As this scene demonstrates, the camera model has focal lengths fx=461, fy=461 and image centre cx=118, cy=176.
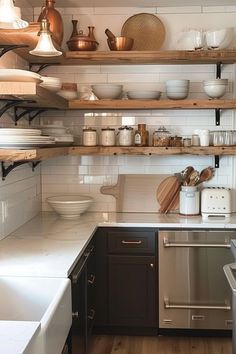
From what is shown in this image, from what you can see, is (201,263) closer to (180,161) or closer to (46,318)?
(180,161)

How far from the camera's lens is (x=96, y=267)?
3229 millimetres

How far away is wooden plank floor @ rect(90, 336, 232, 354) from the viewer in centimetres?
308

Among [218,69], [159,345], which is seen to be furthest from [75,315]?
[218,69]

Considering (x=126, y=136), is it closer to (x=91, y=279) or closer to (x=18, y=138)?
(x=91, y=279)

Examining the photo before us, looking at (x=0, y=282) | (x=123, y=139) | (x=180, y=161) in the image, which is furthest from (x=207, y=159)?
(x=0, y=282)

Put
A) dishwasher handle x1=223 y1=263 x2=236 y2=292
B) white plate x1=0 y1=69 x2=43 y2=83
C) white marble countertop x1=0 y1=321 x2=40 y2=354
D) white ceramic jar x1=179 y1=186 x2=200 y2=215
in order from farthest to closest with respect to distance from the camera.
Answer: white ceramic jar x1=179 y1=186 x2=200 y2=215 → white plate x1=0 y1=69 x2=43 y2=83 → dishwasher handle x1=223 y1=263 x2=236 y2=292 → white marble countertop x1=0 y1=321 x2=40 y2=354

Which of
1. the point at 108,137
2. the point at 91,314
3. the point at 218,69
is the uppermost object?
the point at 218,69

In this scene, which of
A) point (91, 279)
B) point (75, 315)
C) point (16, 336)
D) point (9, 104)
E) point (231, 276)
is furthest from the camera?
point (91, 279)

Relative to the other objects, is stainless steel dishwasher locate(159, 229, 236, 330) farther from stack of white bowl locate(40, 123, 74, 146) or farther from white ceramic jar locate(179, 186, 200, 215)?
stack of white bowl locate(40, 123, 74, 146)

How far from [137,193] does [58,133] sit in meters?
0.81

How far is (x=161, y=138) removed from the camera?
11.4ft

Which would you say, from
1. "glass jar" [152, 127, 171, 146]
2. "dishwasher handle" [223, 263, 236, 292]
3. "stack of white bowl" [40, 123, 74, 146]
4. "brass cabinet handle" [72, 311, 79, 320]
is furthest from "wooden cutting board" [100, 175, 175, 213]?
"dishwasher handle" [223, 263, 236, 292]

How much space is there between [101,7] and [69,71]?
1.82ft

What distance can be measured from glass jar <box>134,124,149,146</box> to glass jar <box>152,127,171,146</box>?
0.20 ft
